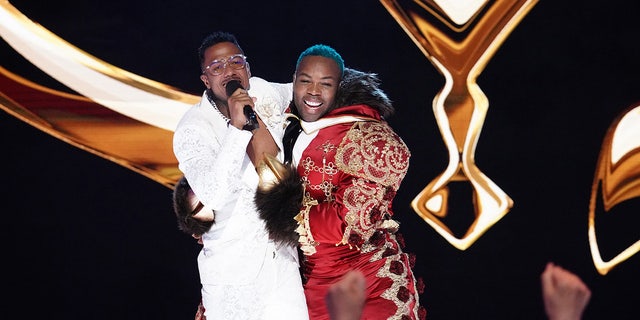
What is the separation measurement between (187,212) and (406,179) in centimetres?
169

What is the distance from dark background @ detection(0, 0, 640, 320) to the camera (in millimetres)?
4562

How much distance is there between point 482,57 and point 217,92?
1.83m

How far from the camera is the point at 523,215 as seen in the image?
4.65 metres

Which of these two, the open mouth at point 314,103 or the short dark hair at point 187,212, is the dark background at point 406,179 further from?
the short dark hair at point 187,212

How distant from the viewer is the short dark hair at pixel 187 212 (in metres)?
3.19

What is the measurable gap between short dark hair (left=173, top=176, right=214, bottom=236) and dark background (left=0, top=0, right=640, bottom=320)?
1408mm

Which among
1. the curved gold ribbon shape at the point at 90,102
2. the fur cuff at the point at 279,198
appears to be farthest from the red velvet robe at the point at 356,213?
the curved gold ribbon shape at the point at 90,102

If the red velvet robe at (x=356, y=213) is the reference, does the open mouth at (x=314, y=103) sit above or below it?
above

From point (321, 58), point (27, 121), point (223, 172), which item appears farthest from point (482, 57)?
point (27, 121)

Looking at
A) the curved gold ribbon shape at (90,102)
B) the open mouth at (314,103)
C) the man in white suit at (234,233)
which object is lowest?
the man in white suit at (234,233)

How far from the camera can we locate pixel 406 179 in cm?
462

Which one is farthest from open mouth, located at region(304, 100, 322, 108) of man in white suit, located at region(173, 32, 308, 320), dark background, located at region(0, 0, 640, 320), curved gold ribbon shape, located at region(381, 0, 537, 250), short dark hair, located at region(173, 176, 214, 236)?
curved gold ribbon shape, located at region(381, 0, 537, 250)

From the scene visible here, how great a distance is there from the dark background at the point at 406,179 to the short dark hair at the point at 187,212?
1408 mm

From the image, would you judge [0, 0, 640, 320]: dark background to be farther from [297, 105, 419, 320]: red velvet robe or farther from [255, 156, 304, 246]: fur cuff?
[255, 156, 304, 246]: fur cuff
